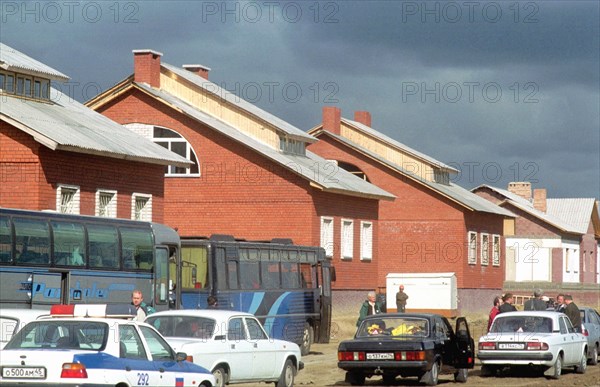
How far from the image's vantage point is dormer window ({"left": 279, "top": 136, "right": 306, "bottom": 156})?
51500mm

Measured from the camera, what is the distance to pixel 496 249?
225ft

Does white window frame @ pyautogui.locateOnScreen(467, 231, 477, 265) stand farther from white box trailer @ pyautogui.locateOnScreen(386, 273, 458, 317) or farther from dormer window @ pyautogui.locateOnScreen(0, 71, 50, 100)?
dormer window @ pyautogui.locateOnScreen(0, 71, 50, 100)

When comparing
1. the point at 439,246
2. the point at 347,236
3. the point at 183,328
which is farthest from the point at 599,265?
the point at 183,328

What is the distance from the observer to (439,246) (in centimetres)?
6119

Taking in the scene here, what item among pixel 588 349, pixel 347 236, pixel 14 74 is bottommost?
pixel 588 349

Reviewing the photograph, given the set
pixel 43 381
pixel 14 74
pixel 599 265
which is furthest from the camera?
Result: pixel 599 265

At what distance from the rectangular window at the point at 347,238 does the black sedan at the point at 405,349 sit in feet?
85.8

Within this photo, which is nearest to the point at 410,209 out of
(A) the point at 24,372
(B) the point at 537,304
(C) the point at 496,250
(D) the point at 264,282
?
(C) the point at 496,250

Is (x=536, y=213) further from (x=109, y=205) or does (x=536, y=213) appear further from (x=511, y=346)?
(x=511, y=346)

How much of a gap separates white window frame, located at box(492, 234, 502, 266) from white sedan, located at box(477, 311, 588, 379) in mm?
39807

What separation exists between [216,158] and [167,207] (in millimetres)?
2802

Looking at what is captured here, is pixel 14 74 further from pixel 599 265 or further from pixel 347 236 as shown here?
pixel 599 265

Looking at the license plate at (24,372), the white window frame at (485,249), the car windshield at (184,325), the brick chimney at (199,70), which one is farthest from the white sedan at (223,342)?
the white window frame at (485,249)

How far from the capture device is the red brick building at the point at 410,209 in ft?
198
